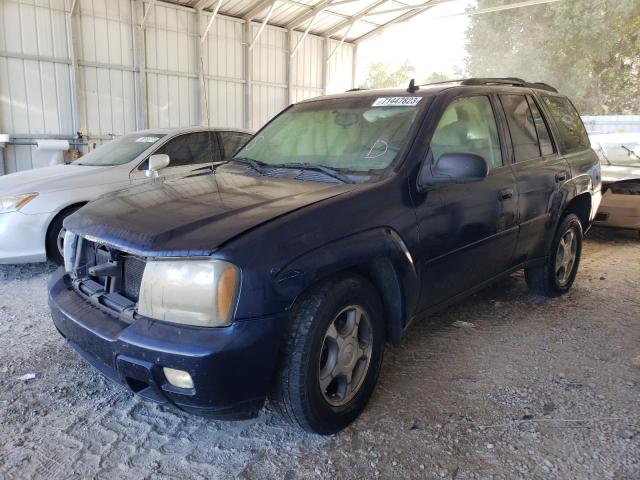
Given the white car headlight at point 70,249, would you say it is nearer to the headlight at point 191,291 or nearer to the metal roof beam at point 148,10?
the headlight at point 191,291

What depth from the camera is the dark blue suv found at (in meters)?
2.10

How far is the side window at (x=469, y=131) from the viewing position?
3.16 m

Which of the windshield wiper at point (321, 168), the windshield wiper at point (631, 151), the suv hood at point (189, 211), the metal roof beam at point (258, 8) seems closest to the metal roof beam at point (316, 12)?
the metal roof beam at point (258, 8)

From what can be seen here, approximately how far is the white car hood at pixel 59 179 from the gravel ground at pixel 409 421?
1.72m

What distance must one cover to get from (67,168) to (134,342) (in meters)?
4.70

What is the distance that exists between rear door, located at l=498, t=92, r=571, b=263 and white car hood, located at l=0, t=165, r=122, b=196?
4164 mm

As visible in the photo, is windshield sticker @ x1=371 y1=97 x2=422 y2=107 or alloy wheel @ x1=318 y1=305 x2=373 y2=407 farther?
windshield sticker @ x1=371 y1=97 x2=422 y2=107

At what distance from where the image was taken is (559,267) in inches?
181

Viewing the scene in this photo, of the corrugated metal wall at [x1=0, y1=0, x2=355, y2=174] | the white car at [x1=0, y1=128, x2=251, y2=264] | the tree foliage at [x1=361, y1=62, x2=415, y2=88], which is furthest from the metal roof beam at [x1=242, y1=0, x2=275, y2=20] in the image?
the tree foliage at [x1=361, y1=62, x2=415, y2=88]

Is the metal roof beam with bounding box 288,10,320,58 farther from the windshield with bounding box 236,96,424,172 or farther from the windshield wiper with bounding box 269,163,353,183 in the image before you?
the windshield wiper with bounding box 269,163,353,183

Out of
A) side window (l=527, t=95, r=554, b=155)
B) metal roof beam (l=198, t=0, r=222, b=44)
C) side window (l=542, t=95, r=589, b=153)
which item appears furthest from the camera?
metal roof beam (l=198, t=0, r=222, b=44)

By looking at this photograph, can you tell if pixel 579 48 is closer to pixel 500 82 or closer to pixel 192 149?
pixel 192 149

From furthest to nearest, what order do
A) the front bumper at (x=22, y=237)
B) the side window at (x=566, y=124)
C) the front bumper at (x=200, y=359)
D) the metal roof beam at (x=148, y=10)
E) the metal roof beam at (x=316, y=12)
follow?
the metal roof beam at (x=316, y=12) < the metal roof beam at (x=148, y=10) < the front bumper at (x=22, y=237) < the side window at (x=566, y=124) < the front bumper at (x=200, y=359)

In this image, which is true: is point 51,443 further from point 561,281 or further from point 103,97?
point 103,97
